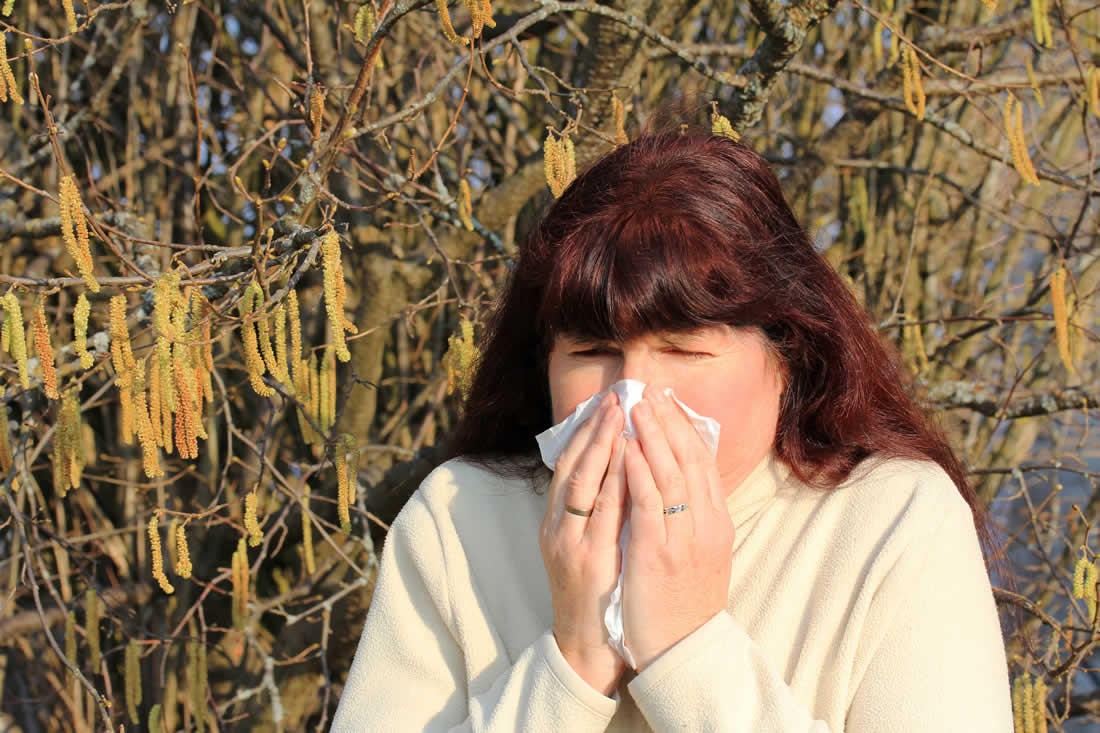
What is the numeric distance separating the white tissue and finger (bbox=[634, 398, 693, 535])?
0.02m

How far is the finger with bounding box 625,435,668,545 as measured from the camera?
126cm

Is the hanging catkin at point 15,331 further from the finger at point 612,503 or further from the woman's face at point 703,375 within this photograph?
the finger at point 612,503

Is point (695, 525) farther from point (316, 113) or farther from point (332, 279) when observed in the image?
point (316, 113)

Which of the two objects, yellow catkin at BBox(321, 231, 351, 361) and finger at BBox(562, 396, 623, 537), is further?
yellow catkin at BBox(321, 231, 351, 361)

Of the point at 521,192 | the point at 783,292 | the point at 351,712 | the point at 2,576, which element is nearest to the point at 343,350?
the point at 351,712

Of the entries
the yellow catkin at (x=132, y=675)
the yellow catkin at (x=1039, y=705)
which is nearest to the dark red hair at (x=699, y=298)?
the yellow catkin at (x=1039, y=705)

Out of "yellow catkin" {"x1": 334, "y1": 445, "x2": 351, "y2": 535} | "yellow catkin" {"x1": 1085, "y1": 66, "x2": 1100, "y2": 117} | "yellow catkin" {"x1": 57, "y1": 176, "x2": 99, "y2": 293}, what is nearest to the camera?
"yellow catkin" {"x1": 57, "y1": 176, "x2": 99, "y2": 293}

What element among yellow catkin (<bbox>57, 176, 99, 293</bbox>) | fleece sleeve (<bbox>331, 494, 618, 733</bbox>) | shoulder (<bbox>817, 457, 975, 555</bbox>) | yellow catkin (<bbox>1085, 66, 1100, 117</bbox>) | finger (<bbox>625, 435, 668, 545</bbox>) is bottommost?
fleece sleeve (<bbox>331, 494, 618, 733</bbox>)

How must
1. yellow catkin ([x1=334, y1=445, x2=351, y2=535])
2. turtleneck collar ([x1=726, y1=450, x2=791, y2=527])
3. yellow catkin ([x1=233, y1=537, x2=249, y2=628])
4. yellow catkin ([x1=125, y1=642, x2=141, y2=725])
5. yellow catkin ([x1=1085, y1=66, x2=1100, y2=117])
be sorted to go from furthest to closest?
yellow catkin ([x1=125, y1=642, x2=141, y2=725])
yellow catkin ([x1=1085, y1=66, x2=1100, y2=117])
yellow catkin ([x1=233, y1=537, x2=249, y2=628])
yellow catkin ([x1=334, y1=445, x2=351, y2=535])
turtleneck collar ([x1=726, y1=450, x2=791, y2=527])

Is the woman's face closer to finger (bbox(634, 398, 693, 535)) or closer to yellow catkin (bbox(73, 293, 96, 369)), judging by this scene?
finger (bbox(634, 398, 693, 535))

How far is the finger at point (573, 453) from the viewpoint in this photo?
130cm

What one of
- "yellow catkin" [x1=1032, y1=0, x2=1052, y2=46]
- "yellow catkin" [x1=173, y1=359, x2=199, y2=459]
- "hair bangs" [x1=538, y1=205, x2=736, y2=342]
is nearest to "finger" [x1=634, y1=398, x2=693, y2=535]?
"hair bangs" [x1=538, y1=205, x2=736, y2=342]

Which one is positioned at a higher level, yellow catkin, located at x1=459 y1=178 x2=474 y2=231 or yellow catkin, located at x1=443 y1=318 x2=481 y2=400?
yellow catkin, located at x1=459 y1=178 x2=474 y2=231

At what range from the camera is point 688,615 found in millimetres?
1255
